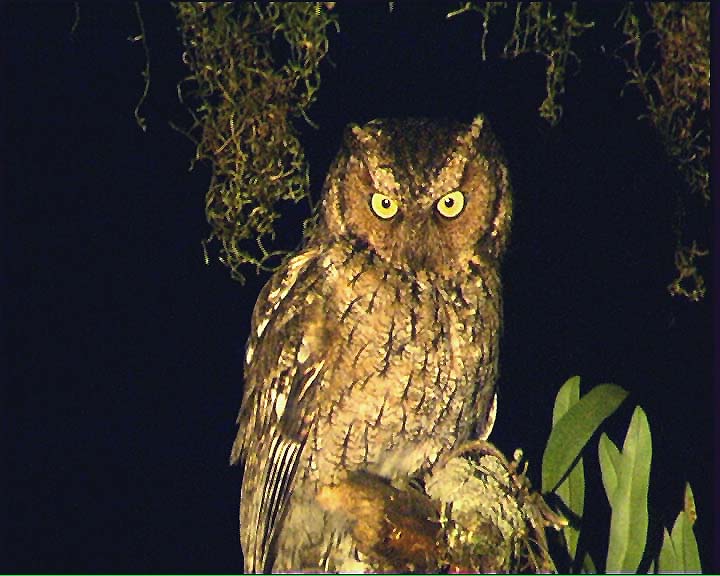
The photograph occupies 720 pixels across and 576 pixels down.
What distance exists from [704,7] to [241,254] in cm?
99

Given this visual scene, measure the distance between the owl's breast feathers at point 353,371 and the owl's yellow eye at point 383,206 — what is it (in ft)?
0.30

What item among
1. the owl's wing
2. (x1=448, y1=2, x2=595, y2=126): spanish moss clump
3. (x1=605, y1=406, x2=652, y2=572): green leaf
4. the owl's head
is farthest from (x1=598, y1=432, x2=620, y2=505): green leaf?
(x1=448, y1=2, x2=595, y2=126): spanish moss clump

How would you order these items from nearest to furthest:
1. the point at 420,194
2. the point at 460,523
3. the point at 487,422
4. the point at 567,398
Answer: the point at 460,523, the point at 420,194, the point at 567,398, the point at 487,422

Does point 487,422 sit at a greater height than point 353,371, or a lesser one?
lesser

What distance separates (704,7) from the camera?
6.72ft

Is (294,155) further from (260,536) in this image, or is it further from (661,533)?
(661,533)

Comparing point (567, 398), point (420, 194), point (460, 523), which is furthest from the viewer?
point (567, 398)

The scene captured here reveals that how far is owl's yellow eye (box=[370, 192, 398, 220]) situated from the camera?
6.43 feet

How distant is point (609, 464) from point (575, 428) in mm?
101

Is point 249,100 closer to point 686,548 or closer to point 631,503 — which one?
point 631,503

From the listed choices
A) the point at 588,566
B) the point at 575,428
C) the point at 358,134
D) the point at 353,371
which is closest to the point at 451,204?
the point at 358,134

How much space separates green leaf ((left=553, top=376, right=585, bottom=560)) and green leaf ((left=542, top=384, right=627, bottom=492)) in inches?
2.1

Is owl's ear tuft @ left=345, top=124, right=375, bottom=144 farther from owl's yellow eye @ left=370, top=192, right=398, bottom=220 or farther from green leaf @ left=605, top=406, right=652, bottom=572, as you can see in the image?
green leaf @ left=605, top=406, right=652, bottom=572

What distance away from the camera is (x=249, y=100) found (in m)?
2.00
